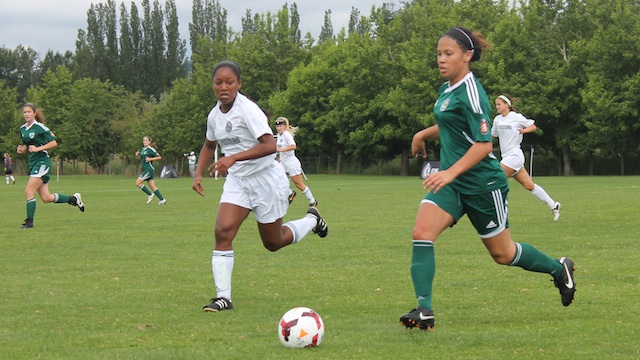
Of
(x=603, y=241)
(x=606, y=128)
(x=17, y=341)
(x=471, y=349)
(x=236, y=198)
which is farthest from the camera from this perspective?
(x=606, y=128)

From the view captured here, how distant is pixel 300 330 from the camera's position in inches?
246

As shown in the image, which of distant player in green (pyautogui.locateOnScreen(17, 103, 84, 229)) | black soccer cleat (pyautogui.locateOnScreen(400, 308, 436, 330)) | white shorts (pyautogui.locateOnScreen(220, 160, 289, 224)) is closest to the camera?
black soccer cleat (pyautogui.locateOnScreen(400, 308, 436, 330))

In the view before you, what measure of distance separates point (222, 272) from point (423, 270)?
6.88ft

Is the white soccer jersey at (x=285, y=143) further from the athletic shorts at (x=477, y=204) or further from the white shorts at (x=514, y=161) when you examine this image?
the athletic shorts at (x=477, y=204)

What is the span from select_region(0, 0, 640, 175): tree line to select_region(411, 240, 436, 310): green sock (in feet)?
153

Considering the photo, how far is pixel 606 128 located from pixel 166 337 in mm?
47520

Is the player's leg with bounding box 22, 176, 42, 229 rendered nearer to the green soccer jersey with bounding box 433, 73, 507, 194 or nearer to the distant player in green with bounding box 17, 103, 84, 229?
the distant player in green with bounding box 17, 103, 84, 229

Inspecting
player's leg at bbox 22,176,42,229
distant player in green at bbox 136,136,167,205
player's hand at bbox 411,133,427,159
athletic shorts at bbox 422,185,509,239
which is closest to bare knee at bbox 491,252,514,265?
athletic shorts at bbox 422,185,509,239

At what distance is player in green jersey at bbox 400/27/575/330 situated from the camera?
21.9ft

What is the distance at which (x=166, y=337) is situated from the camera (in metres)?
6.74

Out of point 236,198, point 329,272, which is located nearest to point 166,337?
point 236,198

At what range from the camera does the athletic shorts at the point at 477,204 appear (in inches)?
270

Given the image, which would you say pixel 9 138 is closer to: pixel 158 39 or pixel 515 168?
pixel 158 39

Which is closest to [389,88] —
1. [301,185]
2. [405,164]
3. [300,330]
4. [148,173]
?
[405,164]
